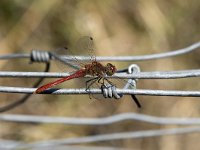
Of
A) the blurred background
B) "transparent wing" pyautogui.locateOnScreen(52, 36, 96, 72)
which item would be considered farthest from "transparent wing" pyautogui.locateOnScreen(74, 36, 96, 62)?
the blurred background

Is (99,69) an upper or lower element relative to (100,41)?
lower

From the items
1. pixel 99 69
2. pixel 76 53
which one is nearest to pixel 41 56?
pixel 76 53

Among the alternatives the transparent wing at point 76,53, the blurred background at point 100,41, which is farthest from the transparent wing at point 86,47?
the blurred background at point 100,41

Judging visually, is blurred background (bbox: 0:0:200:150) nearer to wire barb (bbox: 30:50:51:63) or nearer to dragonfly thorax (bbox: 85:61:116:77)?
wire barb (bbox: 30:50:51:63)

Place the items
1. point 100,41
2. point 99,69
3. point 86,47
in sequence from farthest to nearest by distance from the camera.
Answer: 1. point 100,41
2. point 86,47
3. point 99,69

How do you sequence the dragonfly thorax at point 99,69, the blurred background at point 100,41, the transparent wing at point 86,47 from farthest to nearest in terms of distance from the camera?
1. the blurred background at point 100,41
2. the transparent wing at point 86,47
3. the dragonfly thorax at point 99,69

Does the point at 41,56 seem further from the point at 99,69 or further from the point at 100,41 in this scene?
the point at 100,41

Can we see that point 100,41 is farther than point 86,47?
Yes

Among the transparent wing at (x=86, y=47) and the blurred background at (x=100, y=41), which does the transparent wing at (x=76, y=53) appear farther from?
the blurred background at (x=100, y=41)

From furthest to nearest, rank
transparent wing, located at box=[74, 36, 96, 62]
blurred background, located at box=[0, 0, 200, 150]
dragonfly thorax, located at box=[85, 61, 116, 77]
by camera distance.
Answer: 1. blurred background, located at box=[0, 0, 200, 150]
2. transparent wing, located at box=[74, 36, 96, 62]
3. dragonfly thorax, located at box=[85, 61, 116, 77]
